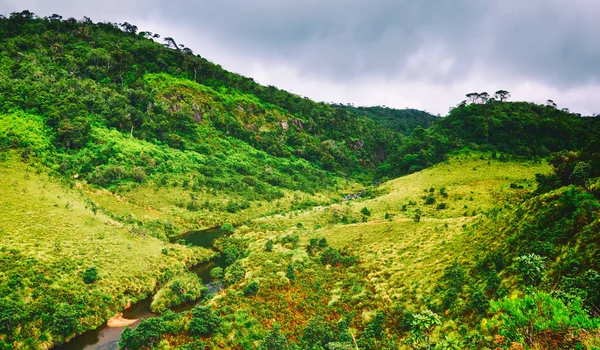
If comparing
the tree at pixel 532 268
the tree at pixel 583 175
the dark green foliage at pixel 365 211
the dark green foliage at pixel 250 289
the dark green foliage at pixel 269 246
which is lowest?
the dark green foliage at pixel 250 289

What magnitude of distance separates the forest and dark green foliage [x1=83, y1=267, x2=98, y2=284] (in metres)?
0.29

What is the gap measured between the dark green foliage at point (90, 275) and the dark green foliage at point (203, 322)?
15.9m

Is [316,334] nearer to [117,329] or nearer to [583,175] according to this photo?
[117,329]

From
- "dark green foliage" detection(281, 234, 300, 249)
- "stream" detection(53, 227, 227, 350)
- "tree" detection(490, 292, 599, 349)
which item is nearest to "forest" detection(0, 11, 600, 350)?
"tree" detection(490, 292, 599, 349)

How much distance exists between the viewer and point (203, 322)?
34750 millimetres

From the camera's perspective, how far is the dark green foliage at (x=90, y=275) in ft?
135

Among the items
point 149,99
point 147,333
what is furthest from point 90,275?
point 149,99

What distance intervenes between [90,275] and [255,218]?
44.3m

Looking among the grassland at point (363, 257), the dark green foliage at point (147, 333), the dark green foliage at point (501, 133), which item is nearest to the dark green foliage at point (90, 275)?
the dark green foliage at point (147, 333)

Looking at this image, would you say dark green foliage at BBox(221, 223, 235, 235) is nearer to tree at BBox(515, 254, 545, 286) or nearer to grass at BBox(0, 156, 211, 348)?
grass at BBox(0, 156, 211, 348)

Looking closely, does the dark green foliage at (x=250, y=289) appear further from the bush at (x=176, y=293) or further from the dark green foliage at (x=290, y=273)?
the bush at (x=176, y=293)

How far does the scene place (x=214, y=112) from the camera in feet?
435

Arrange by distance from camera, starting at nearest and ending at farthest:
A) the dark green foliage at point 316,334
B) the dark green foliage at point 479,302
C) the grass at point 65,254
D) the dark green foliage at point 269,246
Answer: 1. the dark green foliage at point 479,302
2. the dark green foliage at point 316,334
3. the grass at point 65,254
4. the dark green foliage at point 269,246

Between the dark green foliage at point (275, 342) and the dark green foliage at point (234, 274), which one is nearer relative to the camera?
the dark green foliage at point (275, 342)
